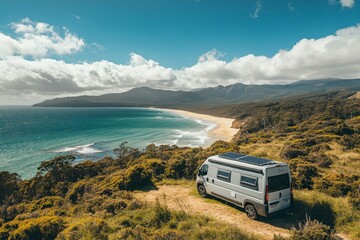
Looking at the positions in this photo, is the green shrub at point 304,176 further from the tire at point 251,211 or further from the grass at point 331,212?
the tire at point 251,211

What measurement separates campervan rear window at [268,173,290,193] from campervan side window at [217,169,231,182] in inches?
78.8

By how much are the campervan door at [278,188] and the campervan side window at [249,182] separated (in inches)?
19.9

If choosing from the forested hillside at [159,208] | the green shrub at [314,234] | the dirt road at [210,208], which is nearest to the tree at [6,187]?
the forested hillside at [159,208]

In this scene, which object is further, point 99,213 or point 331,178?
point 331,178

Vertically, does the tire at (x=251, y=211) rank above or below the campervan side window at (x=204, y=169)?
below

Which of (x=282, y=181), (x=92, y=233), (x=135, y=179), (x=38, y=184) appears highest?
(x=282, y=181)

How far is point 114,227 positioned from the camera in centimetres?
878

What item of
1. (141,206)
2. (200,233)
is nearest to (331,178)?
(200,233)

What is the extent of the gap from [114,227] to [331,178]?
12.4 m

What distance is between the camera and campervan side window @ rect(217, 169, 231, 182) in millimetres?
10867

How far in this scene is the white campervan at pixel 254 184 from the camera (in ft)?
30.8

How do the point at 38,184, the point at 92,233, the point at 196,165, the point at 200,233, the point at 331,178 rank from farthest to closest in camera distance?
the point at 38,184 → the point at 196,165 → the point at 331,178 → the point at 92,233 → the point at 200,233

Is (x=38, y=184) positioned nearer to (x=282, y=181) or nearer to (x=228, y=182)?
(x=228, y=182)

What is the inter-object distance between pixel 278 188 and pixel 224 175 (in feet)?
8.22
